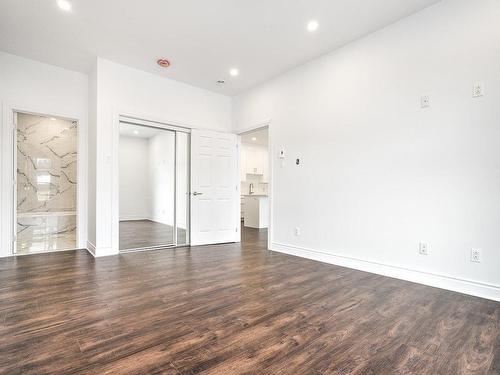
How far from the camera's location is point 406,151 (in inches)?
117

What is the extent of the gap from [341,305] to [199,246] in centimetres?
306

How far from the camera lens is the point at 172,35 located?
3.39 m

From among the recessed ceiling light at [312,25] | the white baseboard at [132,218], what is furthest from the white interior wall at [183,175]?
the white baseboard at [132,218]

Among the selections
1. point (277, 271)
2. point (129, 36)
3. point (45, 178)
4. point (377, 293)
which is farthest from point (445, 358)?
point (45, 178)

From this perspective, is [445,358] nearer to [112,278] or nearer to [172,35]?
[112,278]

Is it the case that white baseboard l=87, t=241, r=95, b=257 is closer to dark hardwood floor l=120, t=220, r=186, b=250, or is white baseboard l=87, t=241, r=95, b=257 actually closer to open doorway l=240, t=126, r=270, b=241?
dark hardwood floor l=120, t=220, r=186, b=250

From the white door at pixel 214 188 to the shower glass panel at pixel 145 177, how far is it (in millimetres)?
2631

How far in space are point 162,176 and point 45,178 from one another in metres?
2.78

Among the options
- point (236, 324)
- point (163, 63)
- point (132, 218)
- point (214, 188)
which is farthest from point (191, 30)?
point (132, 218)

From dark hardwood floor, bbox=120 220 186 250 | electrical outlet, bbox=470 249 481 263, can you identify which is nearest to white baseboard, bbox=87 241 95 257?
dark hardwood floor, bbox=120 220 186 250

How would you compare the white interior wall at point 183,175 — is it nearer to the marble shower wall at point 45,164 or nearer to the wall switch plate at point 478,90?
the marble shower wall at point 45,164

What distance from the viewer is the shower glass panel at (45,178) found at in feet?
17.7

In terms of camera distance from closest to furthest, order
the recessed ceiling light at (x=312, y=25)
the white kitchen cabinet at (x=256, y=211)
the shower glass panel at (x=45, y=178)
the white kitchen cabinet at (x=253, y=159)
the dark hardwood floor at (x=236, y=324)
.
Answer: the dark hardwood floor at (x=236, y=324) → the recessed ceiling light at (x=312, y=25) → the shower glass panel at (x=45, y=178) → the white kitchen cabinet at (x=256, y=211) → the white kitchen cabinet at (x=253, y=159)

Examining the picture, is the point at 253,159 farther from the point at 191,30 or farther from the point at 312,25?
the point at 312,25
